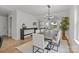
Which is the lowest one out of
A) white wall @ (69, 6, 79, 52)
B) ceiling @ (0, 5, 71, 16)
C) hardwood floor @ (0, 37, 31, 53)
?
hardwood floor @ (0, 37, 31, 53)

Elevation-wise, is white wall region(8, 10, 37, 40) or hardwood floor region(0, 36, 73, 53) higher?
white wall region(8, 10, 37, 40)

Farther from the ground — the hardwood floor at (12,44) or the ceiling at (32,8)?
the ceiling at (32,8)

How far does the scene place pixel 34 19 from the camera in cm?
158

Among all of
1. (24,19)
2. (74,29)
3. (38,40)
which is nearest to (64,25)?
(74,29)

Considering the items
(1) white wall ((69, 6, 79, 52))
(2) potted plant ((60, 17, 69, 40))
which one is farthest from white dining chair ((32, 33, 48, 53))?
(1) white wall ((69, 6, 79, 52))

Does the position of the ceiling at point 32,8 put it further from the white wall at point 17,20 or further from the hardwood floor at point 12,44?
the hardwood floor at point 12,44

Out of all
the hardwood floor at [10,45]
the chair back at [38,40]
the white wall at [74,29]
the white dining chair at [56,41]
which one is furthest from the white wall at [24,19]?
the white wall at [74,29]

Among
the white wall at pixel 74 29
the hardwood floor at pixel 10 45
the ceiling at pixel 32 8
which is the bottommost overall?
the hardwood floor at pixel 10 45

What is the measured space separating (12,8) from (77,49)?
4.39ft

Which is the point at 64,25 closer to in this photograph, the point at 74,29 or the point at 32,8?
the point at 74,29

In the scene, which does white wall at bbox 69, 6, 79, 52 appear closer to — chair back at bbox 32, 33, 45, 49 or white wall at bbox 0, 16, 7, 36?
chair back at bbox 32, 33, 45, 49

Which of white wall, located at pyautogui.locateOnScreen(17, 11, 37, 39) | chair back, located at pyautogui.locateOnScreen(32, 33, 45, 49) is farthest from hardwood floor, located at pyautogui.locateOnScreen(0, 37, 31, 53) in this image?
chair back, located at pyautogui.locateOnScreen(32, 33, 45, 49)

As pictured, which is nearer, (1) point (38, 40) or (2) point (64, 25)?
(2) point (64, 25)

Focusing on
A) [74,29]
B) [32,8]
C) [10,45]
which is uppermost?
[32,8]
